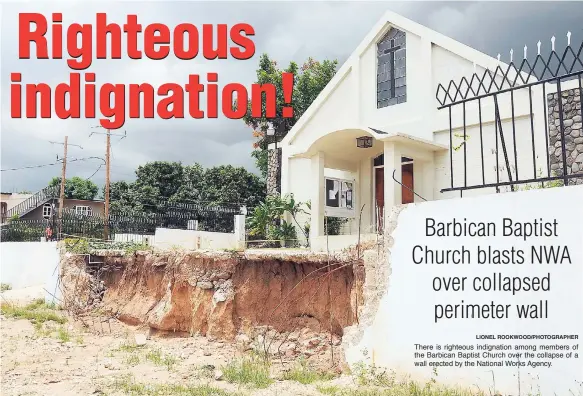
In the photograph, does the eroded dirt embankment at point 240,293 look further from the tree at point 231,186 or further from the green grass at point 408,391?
the tree at point 231,186

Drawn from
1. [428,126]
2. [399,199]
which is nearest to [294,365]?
[399,199]

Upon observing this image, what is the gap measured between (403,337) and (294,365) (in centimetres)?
254

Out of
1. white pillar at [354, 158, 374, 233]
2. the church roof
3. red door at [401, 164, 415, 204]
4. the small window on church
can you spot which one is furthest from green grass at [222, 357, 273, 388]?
the small window on church

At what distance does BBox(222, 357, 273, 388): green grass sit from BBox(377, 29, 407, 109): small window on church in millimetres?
8974

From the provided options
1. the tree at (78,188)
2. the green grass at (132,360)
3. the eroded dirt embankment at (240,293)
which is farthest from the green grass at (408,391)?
the tree at (78,188)

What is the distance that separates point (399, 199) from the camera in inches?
475

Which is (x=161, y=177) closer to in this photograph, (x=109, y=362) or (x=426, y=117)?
(x=426, y=117)

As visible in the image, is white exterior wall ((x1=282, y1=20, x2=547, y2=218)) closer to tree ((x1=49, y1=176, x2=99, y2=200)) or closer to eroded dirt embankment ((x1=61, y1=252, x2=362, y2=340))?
eroded dirt embankment ((x1=61, y1=252, x2=362, y2=340))

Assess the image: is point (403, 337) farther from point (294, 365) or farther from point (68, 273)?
point (68, 273)

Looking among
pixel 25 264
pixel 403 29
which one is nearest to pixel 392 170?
pixel 403 29

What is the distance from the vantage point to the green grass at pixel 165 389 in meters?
6.50

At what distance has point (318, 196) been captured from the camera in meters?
14.0

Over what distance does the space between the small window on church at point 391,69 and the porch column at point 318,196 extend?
2.56m

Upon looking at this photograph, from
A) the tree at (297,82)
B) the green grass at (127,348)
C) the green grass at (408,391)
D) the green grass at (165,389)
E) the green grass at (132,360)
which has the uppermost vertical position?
the tree at (297,82)
